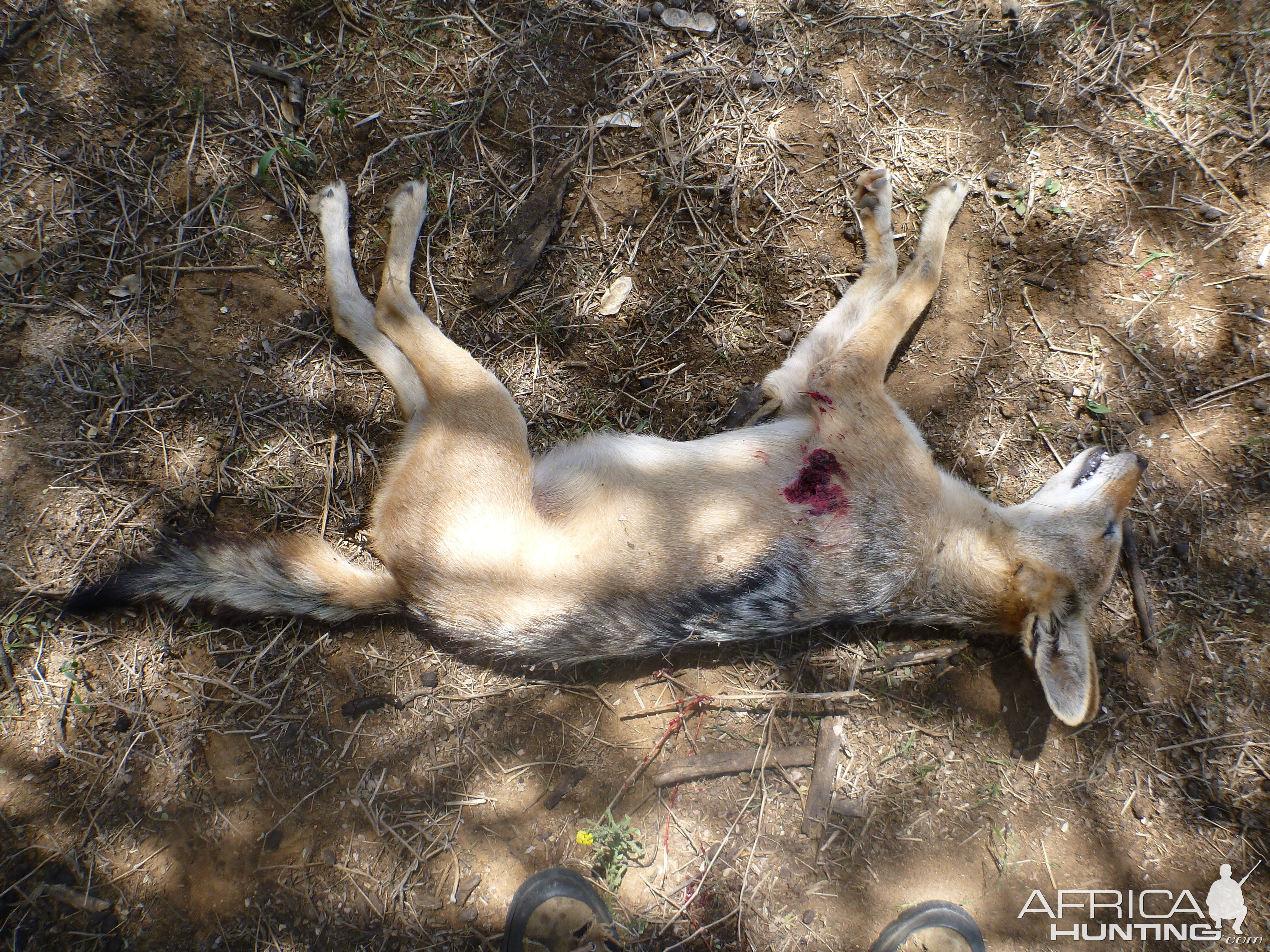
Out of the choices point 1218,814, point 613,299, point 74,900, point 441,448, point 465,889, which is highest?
point 613,299

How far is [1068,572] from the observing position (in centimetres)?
308

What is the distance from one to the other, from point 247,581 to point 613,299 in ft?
8.53

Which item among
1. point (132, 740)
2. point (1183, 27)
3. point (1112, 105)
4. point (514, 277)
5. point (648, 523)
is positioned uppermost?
point (1183, 27)

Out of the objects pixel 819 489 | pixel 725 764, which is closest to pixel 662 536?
pixel 819 489

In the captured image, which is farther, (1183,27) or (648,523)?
(1183,27)

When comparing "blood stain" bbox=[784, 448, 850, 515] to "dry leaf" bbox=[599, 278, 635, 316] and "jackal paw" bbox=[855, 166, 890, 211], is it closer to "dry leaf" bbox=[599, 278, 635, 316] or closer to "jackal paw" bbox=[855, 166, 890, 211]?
"dry leaf" bbox=[599, 278, 635, 316]

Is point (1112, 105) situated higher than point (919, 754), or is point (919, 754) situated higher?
point (1112, 105)

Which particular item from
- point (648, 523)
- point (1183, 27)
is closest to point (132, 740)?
point (648, 523)

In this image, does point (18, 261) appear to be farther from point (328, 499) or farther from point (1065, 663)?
point (1065, 663)

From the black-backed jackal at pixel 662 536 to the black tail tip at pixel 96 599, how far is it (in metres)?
0.01

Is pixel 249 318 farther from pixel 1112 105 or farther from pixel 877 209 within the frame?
pixel 1112 105

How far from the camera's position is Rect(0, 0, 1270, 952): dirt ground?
3094 mm

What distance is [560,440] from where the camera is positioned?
3.49 meters

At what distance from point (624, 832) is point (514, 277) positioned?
3345 mm
